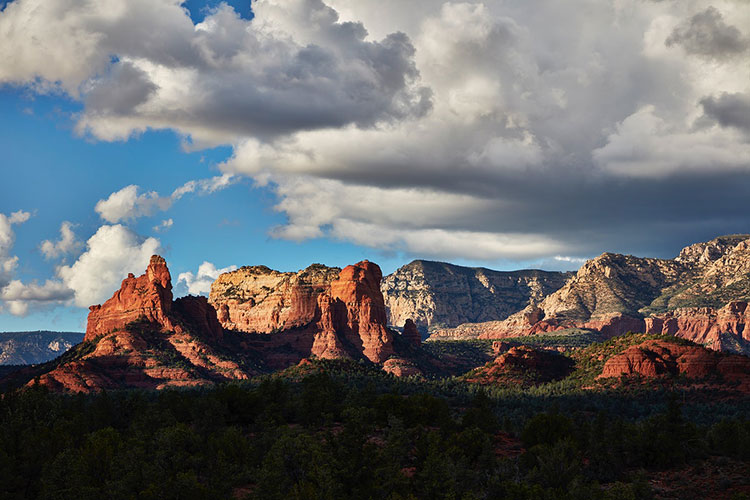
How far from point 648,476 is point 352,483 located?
2909 centimetres

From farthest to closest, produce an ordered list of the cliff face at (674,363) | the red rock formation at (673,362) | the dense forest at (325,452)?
1. the red rock formation at (673,362)
2. the cliff face at (674,363)
3. the dense forest at (325,452)

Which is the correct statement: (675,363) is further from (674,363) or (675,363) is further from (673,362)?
(673,362)

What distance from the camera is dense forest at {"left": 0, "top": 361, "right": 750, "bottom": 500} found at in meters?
64.4

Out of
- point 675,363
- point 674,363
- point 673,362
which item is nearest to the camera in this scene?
point 675,363

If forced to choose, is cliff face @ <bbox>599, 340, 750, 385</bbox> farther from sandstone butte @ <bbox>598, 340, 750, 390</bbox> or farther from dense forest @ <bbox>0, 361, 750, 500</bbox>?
dense forest @ <bbox>0, 361, 750, 500</bbox>

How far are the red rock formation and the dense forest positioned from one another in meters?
75.4

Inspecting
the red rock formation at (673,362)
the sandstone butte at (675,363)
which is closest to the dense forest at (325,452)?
the sandstone butte at (675,363)

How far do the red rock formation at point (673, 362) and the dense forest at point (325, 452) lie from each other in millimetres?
75389

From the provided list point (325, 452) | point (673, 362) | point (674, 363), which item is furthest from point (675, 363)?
point (325, 452)

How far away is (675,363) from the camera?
611 ft

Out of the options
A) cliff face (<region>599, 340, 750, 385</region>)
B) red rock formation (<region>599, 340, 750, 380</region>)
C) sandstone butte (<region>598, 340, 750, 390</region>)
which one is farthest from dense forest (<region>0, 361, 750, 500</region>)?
red rock formation (<region>599, 340, 750, 380</region>)

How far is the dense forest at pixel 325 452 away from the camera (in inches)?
2534

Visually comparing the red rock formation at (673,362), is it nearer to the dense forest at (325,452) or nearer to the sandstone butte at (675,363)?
the sandstone butte at (675,363)

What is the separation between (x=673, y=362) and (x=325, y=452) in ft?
458
